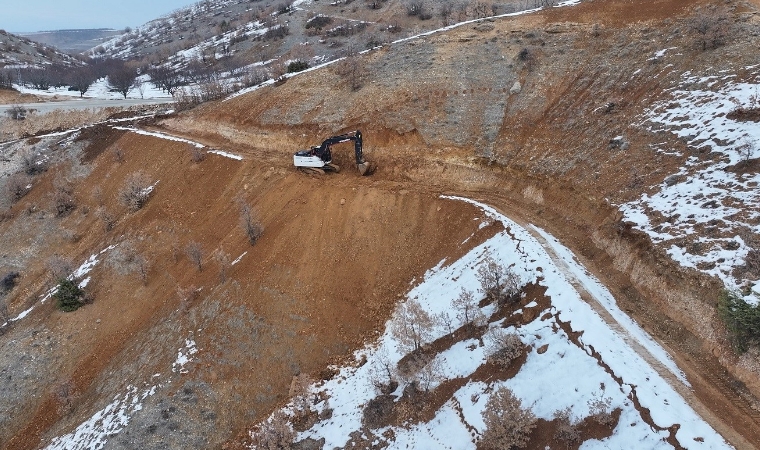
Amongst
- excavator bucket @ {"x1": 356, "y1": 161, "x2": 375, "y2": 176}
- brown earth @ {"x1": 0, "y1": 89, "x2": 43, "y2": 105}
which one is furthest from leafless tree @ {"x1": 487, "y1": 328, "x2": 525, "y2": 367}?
brown earth @ {"x1": 0, "y1": 89, "x2": 43, "y2": 105}

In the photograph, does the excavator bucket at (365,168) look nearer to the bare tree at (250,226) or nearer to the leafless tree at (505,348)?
the bare tree at (250,226)

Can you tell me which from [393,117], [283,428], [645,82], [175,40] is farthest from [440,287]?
[175,40]

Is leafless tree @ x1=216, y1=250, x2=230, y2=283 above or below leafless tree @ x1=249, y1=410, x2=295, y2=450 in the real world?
above

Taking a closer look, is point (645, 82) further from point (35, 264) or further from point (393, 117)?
point (35, 264)

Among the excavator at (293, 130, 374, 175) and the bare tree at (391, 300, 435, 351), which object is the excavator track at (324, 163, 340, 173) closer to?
the excavator at (293, 130, 374, 175)

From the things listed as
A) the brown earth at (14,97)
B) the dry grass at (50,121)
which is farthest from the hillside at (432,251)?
the brown earth at (14,97)

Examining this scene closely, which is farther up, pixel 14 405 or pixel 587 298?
pixel 587 298

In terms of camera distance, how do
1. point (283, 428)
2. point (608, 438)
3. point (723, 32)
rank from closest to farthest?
point (608, 438) → point (283, 428) → point (723, 32)
